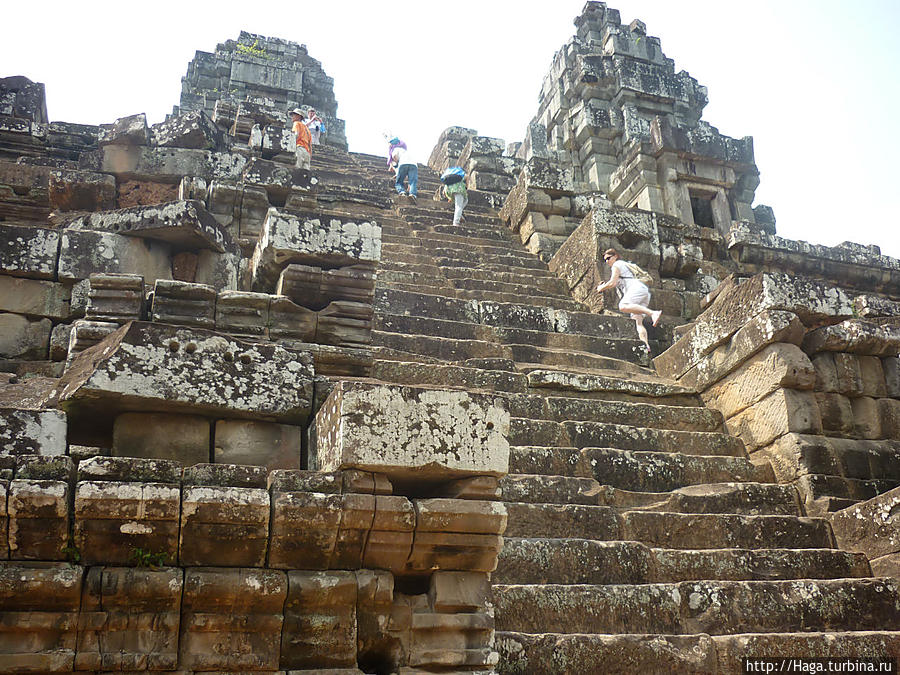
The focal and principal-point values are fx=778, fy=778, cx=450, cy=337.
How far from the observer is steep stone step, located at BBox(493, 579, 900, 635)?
4355 mm

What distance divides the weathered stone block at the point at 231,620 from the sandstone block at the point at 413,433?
578 mm

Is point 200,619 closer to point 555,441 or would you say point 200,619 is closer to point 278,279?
point 278,279

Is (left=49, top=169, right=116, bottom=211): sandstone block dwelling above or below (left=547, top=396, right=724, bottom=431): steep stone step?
above

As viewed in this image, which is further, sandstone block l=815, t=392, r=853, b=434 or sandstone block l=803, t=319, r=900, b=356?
sandstone block l=803, t=319, r=900, b=356

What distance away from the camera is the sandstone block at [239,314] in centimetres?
431

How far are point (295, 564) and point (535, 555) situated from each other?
2052 mm

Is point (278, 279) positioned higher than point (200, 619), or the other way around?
point (278, 279)

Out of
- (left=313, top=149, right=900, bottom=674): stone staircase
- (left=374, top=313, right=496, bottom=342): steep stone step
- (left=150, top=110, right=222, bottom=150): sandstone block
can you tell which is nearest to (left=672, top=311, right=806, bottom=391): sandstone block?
(left=313, top=149, right=900, bottom=674): stone staircase

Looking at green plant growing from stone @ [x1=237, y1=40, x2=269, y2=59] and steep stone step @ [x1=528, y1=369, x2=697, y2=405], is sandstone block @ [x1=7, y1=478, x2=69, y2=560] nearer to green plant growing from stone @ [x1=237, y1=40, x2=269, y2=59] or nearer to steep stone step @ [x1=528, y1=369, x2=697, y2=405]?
steep stone step @ [x1=528, y1=369, x2=697, y2=405]

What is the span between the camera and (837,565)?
537 cm

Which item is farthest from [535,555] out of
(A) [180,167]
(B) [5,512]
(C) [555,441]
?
(A) [180,167]

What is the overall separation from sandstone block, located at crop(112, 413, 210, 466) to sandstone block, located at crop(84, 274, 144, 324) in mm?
804

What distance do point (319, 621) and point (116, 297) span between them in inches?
87.3

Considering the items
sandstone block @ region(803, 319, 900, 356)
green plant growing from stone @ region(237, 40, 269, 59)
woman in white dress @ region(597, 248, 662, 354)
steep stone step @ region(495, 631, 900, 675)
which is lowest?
steep stone step @ region(495, 631, 900, 675)
